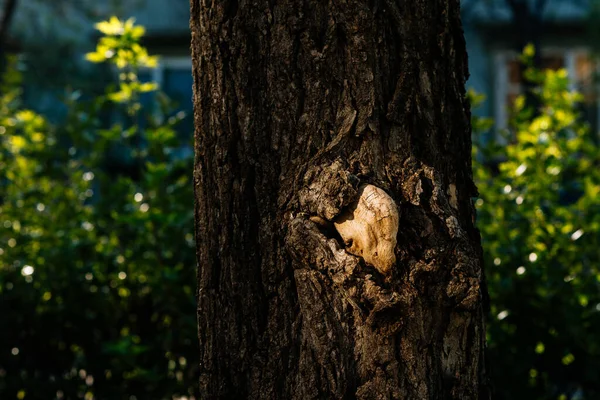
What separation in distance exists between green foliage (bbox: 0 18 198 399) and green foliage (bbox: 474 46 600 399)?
125cm

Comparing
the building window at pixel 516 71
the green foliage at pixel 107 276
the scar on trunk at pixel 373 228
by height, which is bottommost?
the green foliage at pixel 107 276

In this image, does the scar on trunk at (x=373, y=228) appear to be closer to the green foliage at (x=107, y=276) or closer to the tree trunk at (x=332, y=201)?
the tree trunk at (x=332, y=201)

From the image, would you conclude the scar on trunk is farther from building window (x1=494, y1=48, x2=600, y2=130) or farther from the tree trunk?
building window (x1=494, y1=48, x2=600, y2=130)

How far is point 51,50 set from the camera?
1129cm

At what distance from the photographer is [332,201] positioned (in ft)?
6.48

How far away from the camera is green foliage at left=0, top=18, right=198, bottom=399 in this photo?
138 inches

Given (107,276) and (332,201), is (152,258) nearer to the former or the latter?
(107,276)

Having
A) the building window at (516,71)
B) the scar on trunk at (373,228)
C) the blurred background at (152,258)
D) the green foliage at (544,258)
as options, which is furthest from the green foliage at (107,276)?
the building window at (516,71)

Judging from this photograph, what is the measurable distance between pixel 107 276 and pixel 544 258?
6.01 ft

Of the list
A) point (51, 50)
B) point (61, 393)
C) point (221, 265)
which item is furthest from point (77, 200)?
point (51, 50)

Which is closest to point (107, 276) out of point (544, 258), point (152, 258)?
point (152, 258)

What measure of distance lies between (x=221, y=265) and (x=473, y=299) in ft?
2.02

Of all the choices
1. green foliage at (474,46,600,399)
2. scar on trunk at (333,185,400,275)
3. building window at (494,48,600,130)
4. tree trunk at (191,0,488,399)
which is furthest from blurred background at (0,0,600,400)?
building window at (494,48,600,130)

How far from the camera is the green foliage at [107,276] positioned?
11.5ft
